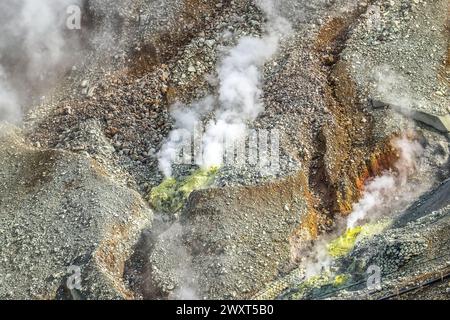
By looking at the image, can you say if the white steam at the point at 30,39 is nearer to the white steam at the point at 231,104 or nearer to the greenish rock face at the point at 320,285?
the white steam at the point at 231,104

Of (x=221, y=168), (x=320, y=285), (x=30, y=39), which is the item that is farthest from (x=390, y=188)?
(x=30, y=39)

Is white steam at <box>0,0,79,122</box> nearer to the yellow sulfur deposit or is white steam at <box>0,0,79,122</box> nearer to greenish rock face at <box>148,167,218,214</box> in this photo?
greenish rock face at <box>148,167,218,214</box>

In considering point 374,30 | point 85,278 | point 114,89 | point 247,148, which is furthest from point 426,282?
point 114,89

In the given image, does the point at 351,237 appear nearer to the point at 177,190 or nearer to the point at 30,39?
the point at 177,190

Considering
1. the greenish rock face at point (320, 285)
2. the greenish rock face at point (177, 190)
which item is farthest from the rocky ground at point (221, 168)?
the greenish rock face at point (177, 190)

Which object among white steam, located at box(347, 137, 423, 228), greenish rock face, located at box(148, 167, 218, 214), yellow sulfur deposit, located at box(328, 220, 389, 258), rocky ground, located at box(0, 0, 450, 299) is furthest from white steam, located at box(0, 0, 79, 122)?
yellow sulfur deposit, located at box(328, 220, 389, 258)

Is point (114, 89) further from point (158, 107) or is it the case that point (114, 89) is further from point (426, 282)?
point (426, 282)
